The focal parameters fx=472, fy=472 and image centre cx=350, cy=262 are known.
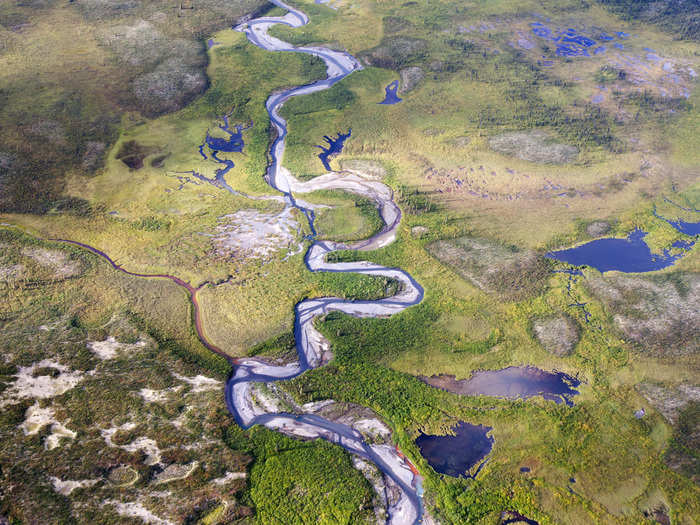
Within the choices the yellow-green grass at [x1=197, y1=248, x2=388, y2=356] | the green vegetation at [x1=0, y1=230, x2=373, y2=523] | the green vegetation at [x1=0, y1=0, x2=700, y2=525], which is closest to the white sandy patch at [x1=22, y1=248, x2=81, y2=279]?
the green vegetation at [x1=0, y1=0, x2=700, y2=525]

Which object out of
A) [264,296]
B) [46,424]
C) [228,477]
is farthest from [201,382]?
[46,424]

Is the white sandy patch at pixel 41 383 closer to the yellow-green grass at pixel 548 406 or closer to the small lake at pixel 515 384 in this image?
the yellow-green grass at pixel 548 406

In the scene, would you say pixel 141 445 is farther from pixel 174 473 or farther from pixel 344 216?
pixel 344 216

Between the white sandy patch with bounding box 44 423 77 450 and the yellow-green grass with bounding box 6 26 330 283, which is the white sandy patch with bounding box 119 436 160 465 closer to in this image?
the white sandy patch with bounding box 44 423 77 450

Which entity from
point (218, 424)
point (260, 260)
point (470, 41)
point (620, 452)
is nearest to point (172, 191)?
point (260, 260)

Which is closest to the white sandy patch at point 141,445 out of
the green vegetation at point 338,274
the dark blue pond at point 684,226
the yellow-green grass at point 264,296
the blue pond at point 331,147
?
the green vegetation at point 338,274

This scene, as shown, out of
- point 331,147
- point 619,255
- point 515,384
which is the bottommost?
point 515,384

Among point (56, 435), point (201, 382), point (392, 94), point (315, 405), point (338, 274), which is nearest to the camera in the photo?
point (56, 435)
